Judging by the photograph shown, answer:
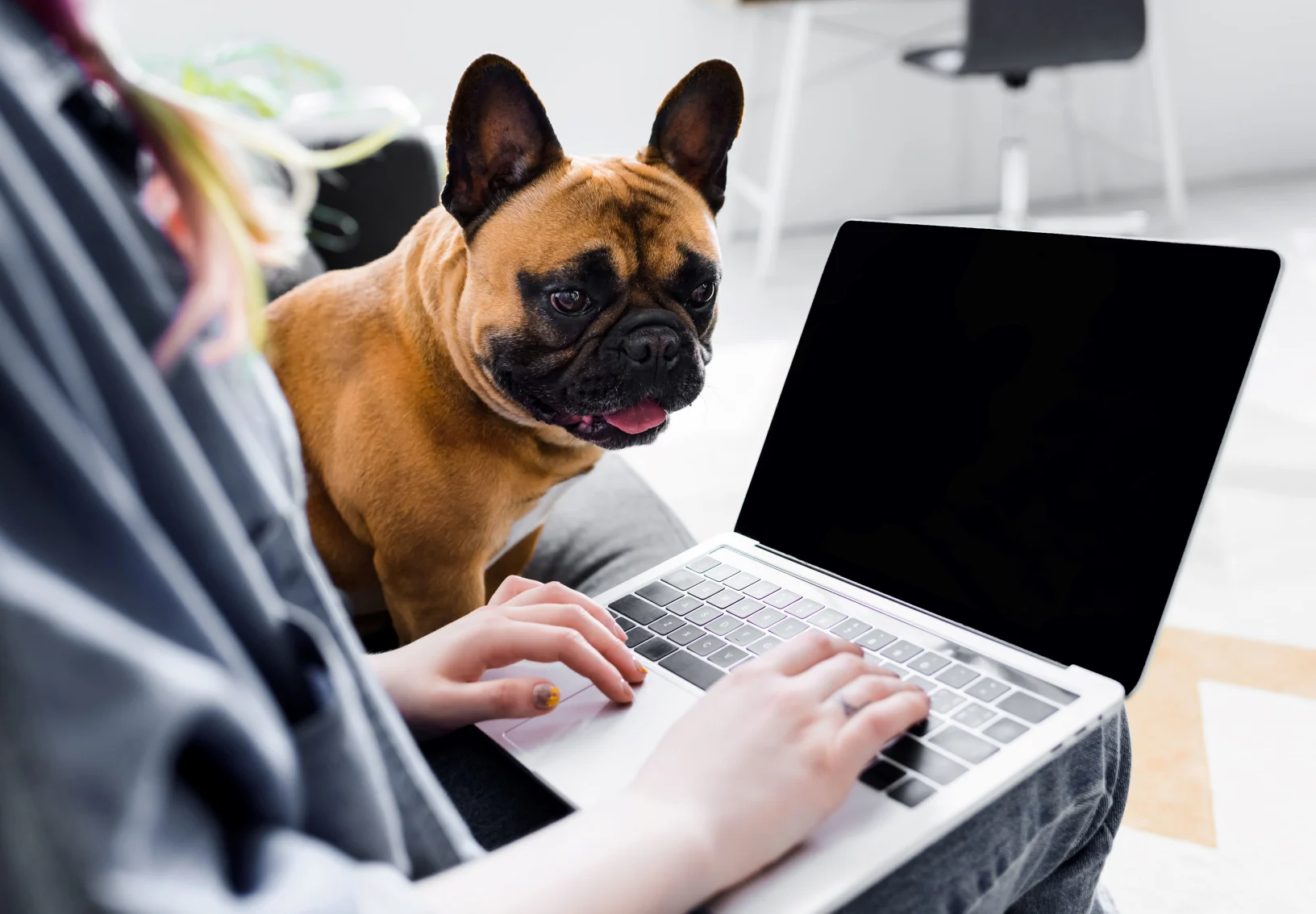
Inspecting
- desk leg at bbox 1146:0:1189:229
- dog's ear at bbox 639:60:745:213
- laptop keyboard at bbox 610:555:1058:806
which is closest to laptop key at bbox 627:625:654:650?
laptop keyboard at bbox 610:555:1058:806

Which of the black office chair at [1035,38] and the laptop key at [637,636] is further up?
the black office chair at [1035,38]

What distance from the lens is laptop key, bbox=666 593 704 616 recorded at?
72 cm

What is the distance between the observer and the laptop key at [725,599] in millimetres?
726

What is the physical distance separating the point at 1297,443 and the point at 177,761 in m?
2.16

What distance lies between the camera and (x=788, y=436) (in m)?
0.83

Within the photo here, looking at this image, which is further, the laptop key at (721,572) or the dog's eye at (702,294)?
the dog's eye at (702,294)

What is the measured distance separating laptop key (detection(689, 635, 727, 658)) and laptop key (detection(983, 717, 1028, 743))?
182 millimetres

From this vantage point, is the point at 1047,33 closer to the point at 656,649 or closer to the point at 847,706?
the point at 656,649

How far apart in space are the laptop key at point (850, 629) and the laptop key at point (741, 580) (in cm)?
9

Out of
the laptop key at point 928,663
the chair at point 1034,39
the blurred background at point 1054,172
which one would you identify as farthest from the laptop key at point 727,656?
the chair at point 1034,39

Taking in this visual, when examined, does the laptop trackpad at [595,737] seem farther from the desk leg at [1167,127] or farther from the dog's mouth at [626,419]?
the desk leg at [1167,127]

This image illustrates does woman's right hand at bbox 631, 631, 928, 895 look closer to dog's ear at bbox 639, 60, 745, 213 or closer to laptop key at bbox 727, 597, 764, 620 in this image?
laptop key at bbox 727, 597, 764, 620

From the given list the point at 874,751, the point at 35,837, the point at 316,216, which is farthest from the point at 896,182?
the point at 35,837

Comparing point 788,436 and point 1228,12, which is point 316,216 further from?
point 1228,12
